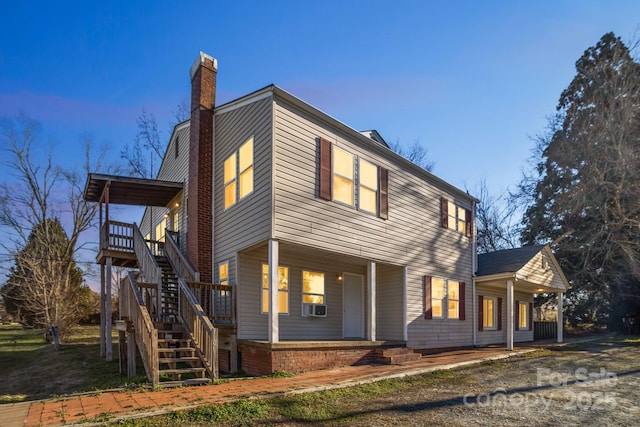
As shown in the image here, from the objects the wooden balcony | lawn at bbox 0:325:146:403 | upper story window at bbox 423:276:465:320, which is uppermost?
the wooden balcony

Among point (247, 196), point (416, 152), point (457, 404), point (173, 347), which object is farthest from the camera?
point (416, 152)

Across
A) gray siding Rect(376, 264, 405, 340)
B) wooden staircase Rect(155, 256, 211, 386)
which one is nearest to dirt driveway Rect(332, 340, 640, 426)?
gray siding Rect(376, 264, 405, 340)

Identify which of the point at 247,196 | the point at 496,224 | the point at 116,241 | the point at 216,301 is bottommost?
the point at 216,301

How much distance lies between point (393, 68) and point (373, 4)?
8.93 feet

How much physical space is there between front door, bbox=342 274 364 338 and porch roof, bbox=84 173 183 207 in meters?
6.30

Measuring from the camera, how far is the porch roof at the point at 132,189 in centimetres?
1256

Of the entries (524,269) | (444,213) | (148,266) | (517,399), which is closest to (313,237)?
(148,266)

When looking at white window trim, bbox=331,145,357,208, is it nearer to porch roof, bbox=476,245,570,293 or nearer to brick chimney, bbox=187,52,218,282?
brick chimney, bbox=187,52,218,282

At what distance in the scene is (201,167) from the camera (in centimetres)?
1223

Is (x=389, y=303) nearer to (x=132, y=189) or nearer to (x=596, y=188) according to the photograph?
(x=132, y=189)

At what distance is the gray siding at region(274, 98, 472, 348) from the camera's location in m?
9.76

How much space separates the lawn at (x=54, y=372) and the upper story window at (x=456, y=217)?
11.0 m

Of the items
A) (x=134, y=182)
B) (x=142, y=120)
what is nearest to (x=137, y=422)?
(x=134, y=182)

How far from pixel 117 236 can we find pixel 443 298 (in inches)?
439
